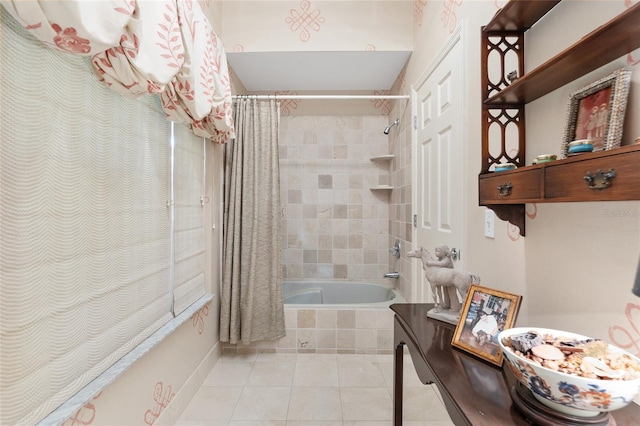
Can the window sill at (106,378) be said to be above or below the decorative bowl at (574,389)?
below

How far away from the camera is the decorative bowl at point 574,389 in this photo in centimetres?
55

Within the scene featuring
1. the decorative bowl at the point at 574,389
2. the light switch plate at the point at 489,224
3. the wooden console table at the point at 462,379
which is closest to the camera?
the decorative bowl at the point at 574,389

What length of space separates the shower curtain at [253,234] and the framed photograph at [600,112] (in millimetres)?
1863

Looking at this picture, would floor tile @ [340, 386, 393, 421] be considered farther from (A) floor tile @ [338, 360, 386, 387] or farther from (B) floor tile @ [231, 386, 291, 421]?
(B) floor tile @ [231, 386, 291, 421]

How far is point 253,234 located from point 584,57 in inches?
80.4

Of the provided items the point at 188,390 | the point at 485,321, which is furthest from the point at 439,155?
the point at 188,390

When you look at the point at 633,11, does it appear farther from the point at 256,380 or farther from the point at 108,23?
the point at 256,380

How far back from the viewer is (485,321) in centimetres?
92

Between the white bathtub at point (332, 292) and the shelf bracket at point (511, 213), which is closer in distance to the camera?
the shelf bracket at point (511, 213)

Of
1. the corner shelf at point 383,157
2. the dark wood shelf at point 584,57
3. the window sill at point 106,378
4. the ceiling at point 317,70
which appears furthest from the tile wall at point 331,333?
the ceiling at point 317,70

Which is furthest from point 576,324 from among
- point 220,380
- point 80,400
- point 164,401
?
point 220,380

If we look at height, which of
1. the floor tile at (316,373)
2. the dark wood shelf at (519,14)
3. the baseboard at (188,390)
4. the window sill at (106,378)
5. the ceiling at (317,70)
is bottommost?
the floor tile at (316,373)

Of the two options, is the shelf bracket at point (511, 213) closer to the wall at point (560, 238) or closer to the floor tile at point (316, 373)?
the wall at point (560, 238)

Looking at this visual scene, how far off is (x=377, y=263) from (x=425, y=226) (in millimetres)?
1172
